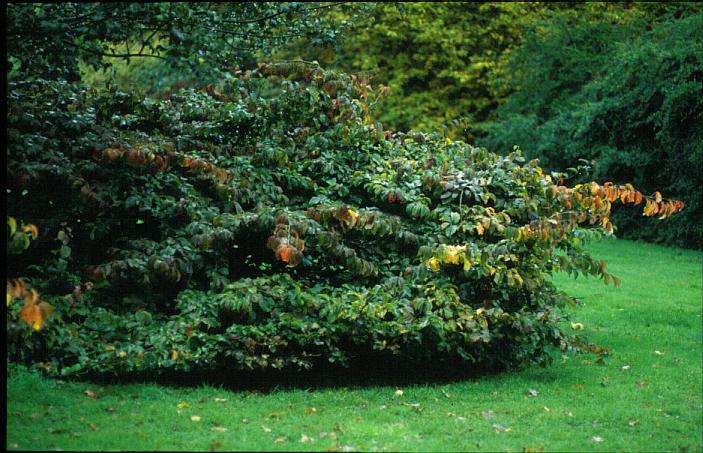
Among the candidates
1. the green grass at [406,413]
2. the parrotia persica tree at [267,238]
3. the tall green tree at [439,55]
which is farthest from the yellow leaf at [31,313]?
the tall green tree at [439,55]

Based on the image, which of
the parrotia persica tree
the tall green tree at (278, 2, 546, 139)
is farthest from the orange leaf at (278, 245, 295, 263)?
the tall green tree at (278, 2, 546, 139)

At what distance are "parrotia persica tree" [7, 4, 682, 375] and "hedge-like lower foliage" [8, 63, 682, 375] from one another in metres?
0.02

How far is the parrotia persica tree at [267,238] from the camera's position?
6.48 m

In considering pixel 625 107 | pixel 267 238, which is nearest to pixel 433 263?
pixel 267 238

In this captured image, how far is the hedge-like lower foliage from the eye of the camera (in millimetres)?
6480

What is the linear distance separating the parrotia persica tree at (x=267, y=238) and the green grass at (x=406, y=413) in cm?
31

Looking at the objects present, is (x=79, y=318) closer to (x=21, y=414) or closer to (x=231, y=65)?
(x=21, y=414)

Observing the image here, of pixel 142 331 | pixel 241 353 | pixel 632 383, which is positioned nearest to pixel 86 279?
pixel 142 331

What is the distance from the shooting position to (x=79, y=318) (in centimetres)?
666

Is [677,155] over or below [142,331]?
over

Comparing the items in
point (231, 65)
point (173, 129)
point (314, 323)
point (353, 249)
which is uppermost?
point (231, 65)

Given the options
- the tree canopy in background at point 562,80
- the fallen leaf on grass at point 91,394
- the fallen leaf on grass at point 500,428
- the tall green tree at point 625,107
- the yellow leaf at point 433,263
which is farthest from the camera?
the tree canopy in background at point 562,80

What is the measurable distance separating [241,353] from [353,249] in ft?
5.03

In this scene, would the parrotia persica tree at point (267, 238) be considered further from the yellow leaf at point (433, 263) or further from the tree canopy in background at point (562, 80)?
the tree canopy in background at point (562, 80)
